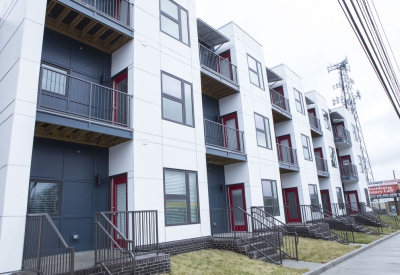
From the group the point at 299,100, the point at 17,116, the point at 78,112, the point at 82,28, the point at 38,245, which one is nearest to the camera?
the point at 38,245

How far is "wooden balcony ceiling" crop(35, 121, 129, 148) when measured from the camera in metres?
8.05

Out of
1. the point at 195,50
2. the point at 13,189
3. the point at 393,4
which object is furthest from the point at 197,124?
the point at 393,4

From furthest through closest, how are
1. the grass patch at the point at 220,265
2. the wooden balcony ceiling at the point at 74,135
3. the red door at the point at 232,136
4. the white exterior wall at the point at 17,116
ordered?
the red door at the point at 232,136 → the wooden balcony ceiling at the point at 74,135 → the grass patch at the point at 220,265 → the white exterior wall at the point at 17,116

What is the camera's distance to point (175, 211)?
9750mm

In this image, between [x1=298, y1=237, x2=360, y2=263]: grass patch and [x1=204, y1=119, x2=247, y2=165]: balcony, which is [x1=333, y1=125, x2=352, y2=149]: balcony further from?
[x1=204, y1=119, x2=247, y2=165]: balcony

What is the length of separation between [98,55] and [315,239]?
12.0m

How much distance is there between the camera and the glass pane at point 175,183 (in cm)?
978

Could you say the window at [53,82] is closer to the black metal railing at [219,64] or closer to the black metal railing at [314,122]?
the black metal railing at [219,64]

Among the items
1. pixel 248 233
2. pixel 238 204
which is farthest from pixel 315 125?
pixel 248 233

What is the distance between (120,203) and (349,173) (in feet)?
75.4

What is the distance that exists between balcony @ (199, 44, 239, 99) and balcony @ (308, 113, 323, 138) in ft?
35.1

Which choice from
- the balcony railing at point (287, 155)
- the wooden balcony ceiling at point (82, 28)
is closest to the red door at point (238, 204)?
the balcony railing at point (287, 155)

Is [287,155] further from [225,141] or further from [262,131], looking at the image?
[225,141]

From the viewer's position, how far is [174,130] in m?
10.5
